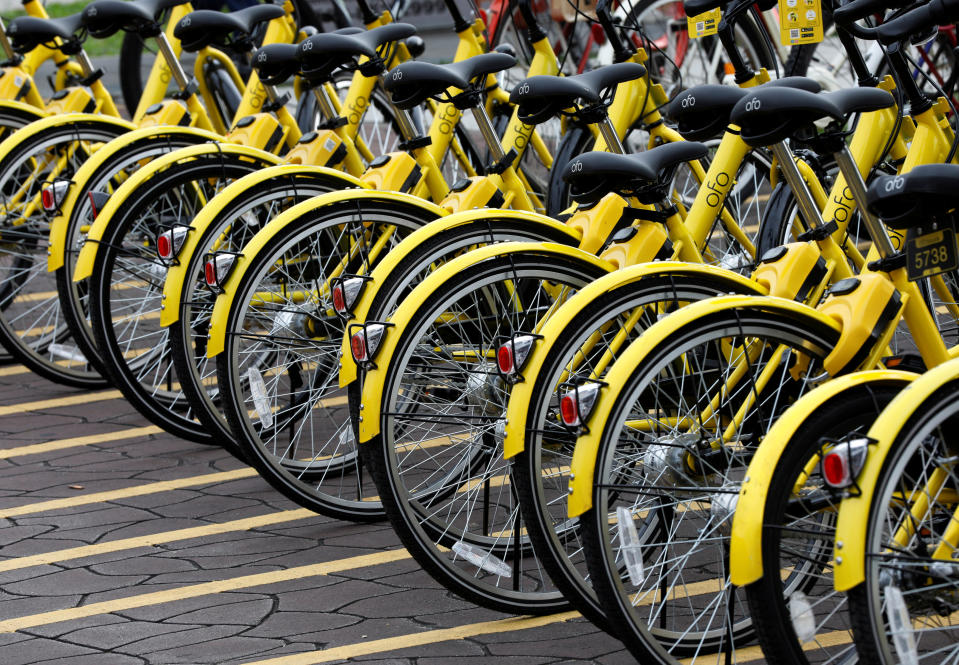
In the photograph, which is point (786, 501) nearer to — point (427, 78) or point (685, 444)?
point (685, 444)

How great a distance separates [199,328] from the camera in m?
5.95

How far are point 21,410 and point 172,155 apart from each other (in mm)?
1595

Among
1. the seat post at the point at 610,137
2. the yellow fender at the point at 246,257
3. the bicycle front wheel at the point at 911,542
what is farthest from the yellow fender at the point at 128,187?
the bicycle front wheel at the point at 911,542

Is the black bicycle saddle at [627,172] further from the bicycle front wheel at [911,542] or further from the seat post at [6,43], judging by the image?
the seat post at [6,43]

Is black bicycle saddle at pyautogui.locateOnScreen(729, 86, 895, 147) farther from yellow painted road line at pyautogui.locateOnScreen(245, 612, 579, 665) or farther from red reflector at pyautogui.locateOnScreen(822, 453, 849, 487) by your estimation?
yellow painted road line at pyautogui.locateOnScreen(245, 612, 579, 665)

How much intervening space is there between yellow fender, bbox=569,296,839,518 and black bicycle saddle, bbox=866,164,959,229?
1.18 feet

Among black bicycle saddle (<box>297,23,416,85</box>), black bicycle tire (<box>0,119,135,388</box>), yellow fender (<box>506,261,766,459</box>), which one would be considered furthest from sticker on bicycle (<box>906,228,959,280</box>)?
black bicycle tire (<box>0,119,135,388</box>)

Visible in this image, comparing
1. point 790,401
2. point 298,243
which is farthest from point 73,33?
point 790,401

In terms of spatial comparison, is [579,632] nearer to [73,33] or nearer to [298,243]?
[298,243]

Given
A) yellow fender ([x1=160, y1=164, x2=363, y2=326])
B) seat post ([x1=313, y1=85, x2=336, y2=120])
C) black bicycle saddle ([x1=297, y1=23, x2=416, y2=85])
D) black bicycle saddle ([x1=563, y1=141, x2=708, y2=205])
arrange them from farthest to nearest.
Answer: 1. seat post ([x1=313, y1=85, x2=336, y2=120])
2. black bicycle saddle ([x1=297, y1=23, x2=416, y2=85])
3. yellow fender ([x1=160, y1=164, x2=363, y2=326])
4. black bicycle saddle ([x1=563, y1=141, x2=708, y2=205])

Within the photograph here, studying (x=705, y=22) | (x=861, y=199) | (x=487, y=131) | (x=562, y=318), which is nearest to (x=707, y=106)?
(x=861, y=199)

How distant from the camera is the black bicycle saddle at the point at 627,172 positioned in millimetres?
4016

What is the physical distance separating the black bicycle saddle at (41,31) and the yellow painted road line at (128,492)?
2476 mm

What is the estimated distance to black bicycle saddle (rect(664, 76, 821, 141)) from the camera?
382 centimetres
